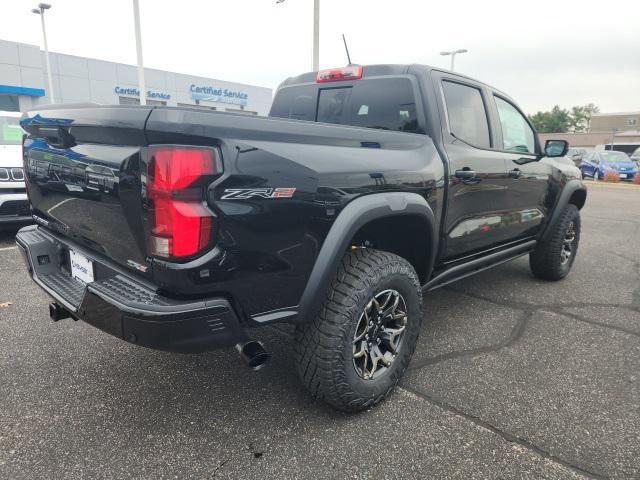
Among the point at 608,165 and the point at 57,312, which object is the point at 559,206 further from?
the point at 608,165

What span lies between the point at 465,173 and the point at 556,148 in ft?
5.42

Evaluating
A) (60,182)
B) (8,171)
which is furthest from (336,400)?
(8,171)

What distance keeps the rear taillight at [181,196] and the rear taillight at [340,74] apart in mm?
1845

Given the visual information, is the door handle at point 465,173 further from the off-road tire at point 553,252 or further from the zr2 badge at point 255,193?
the off-road tire at point 553,252

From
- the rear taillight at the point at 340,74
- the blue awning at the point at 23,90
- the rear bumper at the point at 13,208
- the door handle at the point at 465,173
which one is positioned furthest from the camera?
the blue awning at the point at 23,90

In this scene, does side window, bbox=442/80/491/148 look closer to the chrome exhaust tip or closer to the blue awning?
the chrome exhaust tip

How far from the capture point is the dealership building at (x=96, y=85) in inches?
971

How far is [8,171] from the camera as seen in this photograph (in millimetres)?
5516

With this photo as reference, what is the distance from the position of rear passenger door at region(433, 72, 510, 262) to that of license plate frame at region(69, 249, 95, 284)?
6.54ft

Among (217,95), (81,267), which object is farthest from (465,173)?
(217,95)

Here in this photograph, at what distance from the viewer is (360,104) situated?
3260 mm

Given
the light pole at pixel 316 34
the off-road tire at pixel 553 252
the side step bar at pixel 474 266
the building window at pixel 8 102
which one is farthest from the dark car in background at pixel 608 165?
the building window at pixel 8 102

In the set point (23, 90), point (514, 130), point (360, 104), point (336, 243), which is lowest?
point (336, 243)

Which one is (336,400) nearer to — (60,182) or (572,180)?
(60,182)
